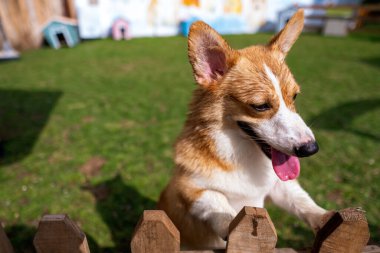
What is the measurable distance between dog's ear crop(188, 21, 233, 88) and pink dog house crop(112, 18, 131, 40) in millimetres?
13869

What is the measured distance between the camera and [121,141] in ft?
14.7

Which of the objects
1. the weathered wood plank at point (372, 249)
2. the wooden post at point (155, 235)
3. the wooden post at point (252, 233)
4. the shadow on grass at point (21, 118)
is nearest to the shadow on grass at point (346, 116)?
the weathered wood plank at point (372, 249)

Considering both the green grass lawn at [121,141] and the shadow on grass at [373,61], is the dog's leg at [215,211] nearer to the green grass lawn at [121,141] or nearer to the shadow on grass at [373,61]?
the green grass lawn at [121,141]

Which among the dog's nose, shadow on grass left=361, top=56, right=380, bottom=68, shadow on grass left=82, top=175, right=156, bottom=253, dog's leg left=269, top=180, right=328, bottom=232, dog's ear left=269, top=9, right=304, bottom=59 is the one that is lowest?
shadow on grass left=361, top=56, right=380, bottom=68

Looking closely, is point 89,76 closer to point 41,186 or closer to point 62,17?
point 41,186

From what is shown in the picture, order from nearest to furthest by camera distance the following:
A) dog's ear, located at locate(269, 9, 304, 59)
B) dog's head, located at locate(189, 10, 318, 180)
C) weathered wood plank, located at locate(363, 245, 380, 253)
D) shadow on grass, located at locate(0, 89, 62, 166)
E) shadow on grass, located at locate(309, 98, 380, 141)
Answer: weathered wood plank, located at locate(363, 245, 380, 253) < dog's head, located at locate(189, 10, 318, 180) < dog's ear, located at locate(269, 9, 304, 59) < shadow on grass, located at locate(0, 89, 62, 166) < shadow on grass, located at locate(309, 98, 380, 141)

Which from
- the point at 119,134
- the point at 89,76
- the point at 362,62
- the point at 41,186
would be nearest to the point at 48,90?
the point at 89,76

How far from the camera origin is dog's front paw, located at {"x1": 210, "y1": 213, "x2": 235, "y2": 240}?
1.49 m

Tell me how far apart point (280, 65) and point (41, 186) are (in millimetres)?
3055

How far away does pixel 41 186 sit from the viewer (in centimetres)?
338

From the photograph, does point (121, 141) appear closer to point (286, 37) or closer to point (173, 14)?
point (286, 37)

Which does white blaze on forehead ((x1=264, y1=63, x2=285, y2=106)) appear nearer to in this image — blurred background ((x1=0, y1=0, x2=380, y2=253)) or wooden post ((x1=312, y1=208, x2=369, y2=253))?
wooden post ((x1=312, y1=208, x2=369, y2=253))

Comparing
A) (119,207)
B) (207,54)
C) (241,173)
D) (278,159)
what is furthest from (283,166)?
(119,207)

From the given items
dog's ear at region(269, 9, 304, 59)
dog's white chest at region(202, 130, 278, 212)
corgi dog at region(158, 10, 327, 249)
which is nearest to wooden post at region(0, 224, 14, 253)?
corgi dog at region(158, 10, 327, 249)
